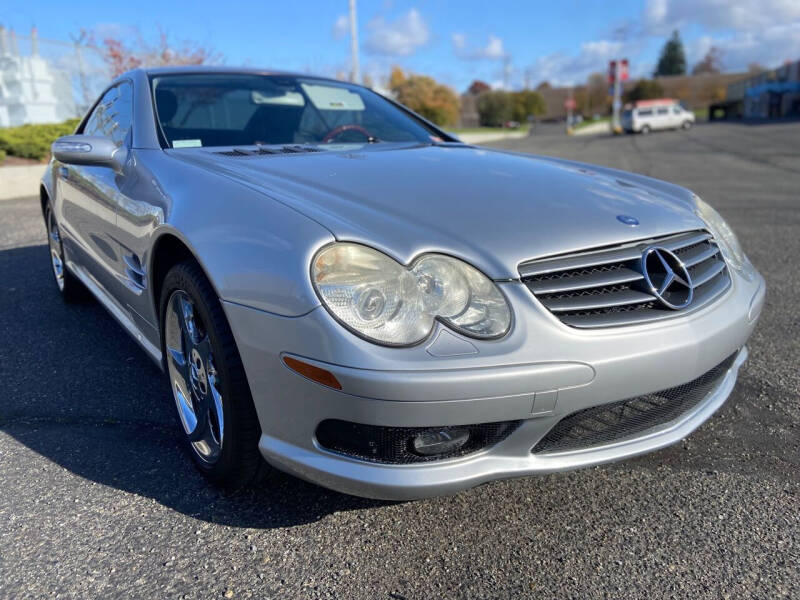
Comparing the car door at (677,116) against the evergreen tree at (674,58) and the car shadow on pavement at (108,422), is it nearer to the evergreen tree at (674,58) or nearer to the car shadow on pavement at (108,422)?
the car shadow on pavement at (108,422)

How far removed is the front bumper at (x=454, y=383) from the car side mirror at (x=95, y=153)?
4.19 ft

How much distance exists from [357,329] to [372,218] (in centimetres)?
39

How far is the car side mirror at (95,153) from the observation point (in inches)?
105

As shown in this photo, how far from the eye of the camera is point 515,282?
1.72 metres

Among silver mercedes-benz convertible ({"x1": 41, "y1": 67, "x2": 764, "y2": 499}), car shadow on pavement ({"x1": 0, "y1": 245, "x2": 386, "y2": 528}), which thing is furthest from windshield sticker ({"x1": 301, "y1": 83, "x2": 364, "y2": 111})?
car shadow on pavement ({"x1": 0, "y1": 245, "x2": 386, "y2": 528})

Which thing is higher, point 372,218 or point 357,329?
point 372,218

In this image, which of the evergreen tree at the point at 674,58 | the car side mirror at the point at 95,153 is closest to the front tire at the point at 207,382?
the car side mirror at the point at 95,153

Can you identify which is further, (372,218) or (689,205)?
(689,205)

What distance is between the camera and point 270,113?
324 cm

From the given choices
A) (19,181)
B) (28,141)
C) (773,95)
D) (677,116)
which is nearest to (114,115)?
(19,181)

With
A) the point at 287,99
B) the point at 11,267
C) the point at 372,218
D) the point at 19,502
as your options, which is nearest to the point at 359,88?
the point at 287,99

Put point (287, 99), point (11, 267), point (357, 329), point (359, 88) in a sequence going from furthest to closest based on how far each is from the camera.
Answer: point (11, 267)
point (359, 88)
point (287, 99)
point (357, 329)

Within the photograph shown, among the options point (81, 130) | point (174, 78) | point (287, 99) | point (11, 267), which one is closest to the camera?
point (174, 78)

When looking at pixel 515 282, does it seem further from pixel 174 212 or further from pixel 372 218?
pixel 174 212
